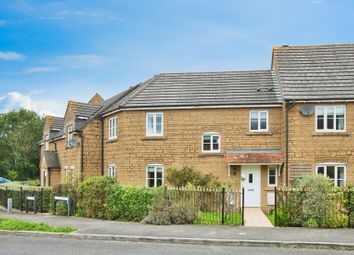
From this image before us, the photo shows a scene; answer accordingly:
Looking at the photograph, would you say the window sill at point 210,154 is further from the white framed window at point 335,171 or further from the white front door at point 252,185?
the white framed window at point 335,171

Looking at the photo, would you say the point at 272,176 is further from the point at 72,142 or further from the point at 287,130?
the point at 72,142

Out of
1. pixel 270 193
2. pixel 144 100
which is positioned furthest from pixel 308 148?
pixel 144 100

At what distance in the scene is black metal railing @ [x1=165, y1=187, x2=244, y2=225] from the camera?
1767 cm

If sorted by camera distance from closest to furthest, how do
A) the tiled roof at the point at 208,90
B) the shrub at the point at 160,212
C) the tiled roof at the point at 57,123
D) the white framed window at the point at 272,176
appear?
the shrub at the point at 160,212 → the white framed window at the point at 272,176 → the tiled roof at the point at 208,90 → the tiled roof at the point at 57,123

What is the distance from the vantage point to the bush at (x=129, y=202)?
18266 millimetres

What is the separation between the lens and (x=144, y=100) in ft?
92.2

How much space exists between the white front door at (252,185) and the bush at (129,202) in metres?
9.40

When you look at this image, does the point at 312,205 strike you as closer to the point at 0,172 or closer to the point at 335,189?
the point at 335,189

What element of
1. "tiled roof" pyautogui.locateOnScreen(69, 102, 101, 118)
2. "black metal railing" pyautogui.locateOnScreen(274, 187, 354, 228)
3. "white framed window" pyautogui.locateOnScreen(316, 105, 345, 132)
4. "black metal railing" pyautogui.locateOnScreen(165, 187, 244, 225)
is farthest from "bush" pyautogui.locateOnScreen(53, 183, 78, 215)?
"white framed window" pyautogui.locateOnScreen(316, 105, 345, 132)

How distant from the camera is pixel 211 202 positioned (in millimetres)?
18094

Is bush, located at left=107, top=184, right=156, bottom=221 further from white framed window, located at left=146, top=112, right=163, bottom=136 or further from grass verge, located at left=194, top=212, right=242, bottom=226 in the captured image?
white framed window, located at left=146, top=112, right=163, bottom=136

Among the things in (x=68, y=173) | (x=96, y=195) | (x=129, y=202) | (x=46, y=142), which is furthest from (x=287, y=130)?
(x=46, y=142)

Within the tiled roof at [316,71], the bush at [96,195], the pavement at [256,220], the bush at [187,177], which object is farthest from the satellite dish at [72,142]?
the tiled roof at [316,71]

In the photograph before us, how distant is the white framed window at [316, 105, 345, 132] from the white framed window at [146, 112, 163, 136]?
30.0 ft
